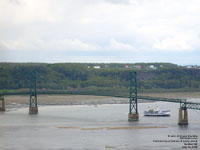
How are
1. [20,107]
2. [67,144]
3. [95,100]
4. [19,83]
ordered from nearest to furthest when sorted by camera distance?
[67,144] → [20,107] → [95,100] → [19,83]

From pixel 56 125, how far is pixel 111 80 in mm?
106651

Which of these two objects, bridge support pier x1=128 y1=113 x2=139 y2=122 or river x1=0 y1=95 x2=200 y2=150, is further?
bridge support pier x1=128 y1=113 x2=139 y2=122

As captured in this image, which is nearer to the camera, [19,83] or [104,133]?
[104,133]

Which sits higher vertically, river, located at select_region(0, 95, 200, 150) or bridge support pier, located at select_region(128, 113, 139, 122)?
bridge support pier, located at select_region(128, 113, 139, 122)

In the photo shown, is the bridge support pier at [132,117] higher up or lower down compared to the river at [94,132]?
higher up

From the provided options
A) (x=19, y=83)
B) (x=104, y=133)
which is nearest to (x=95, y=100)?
(x=19, y=83)

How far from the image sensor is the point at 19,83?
175m

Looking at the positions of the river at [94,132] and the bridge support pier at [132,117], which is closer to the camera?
the river at [94,132]

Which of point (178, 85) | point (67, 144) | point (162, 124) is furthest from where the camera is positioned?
point (178, 85)

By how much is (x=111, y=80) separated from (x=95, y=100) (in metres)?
46.1

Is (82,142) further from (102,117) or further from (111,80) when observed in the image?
(111,80)

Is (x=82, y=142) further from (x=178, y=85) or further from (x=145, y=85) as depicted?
(x=178, y=85)

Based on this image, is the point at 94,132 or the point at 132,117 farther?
the point at 132,117

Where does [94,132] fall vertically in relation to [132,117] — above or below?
below
